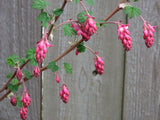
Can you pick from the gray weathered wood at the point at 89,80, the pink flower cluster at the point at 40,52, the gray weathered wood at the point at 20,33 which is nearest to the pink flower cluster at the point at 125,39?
the pink flower cluster at the point at 40,52

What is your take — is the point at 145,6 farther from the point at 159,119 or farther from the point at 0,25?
the point at 0,25

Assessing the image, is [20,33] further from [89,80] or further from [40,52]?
[40,52]

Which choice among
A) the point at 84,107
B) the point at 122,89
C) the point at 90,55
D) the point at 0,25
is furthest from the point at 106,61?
the point at 0,25

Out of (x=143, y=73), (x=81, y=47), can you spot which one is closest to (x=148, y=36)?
(x=81, y=47)

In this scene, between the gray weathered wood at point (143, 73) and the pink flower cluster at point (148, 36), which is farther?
the gray weathered wood at point (143, 73)

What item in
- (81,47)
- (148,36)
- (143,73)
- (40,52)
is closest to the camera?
(40,52)

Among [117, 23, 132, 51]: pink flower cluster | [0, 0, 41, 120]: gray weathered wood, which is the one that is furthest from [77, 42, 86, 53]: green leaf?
[0, 0, 41, 120]: gray weathered wood

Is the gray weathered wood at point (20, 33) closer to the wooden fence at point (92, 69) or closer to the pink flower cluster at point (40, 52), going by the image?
the wooden fence at point (92, 69)
